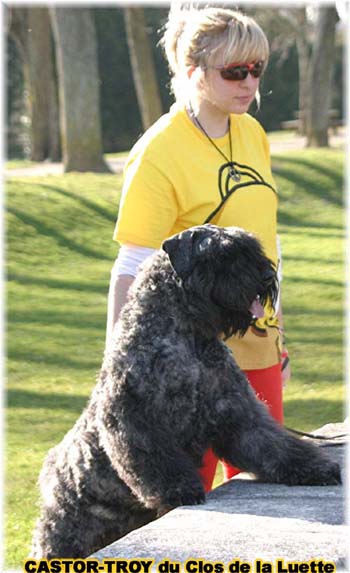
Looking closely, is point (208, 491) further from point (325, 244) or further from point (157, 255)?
point (325, 244)

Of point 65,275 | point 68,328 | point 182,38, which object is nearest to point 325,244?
point 65,275

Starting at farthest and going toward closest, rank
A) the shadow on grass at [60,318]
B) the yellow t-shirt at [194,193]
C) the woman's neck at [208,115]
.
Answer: the shadow on grass at [60,318], the woman's neck at [208,115], the yellow t-shirt at [194,193]

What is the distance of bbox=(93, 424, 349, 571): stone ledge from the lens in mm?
3494

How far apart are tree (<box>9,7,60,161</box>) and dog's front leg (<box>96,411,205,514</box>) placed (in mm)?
26486

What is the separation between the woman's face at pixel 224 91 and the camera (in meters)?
4.52

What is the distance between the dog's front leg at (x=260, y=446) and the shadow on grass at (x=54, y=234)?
12448mm

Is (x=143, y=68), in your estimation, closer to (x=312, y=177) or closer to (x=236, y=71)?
(x=312, y=177)

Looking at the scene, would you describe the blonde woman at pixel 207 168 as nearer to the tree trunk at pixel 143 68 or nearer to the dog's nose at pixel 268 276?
the dog's nose at pixel 268 276

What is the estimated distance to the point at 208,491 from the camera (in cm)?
438

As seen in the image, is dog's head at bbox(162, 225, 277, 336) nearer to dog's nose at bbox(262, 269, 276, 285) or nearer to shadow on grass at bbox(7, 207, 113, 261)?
dog's nose at bbox(262, 269, 276, 285)

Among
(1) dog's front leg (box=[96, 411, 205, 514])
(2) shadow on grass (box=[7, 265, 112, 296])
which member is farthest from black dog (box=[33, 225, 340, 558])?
(2) shadow on grass (box=[7, 265, 112, 296])

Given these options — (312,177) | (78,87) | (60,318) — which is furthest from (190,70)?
(312,177)

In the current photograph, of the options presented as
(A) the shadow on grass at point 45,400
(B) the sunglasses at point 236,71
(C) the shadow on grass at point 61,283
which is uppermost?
(B) the sunglasses at point 236,71

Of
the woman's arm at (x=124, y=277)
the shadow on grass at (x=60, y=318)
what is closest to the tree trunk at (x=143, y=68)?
the shadow on grass at (x=60, y=318)
